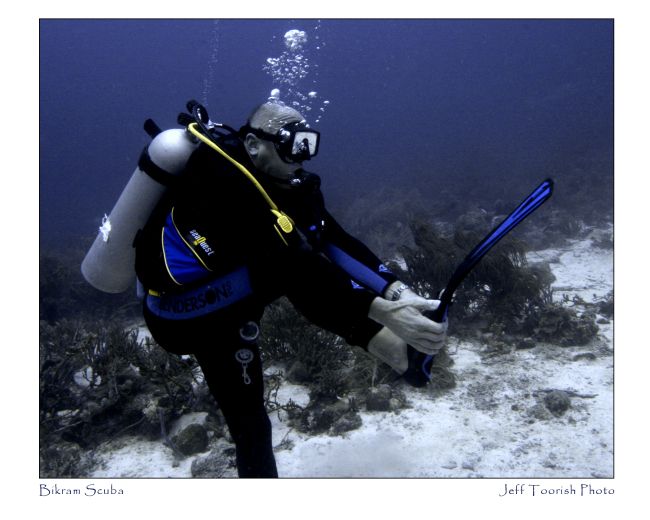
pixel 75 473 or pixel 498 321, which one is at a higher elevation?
pixel 498 321

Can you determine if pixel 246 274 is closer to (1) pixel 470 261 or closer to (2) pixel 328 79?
(1) pixel 470 261

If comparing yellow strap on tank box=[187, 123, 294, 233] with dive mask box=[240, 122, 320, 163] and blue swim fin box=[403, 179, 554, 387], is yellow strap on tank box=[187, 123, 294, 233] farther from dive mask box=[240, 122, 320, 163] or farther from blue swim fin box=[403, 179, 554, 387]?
blue swim fin box=[403, 179, 554, 387]

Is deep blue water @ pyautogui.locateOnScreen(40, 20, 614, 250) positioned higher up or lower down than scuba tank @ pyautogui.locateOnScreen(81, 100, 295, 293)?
higher up

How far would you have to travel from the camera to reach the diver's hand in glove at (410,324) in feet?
7.12

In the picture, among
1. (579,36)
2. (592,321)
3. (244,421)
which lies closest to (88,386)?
(244,421)

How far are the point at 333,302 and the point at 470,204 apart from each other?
1607 centimetres

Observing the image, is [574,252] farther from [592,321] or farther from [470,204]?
[470,204]

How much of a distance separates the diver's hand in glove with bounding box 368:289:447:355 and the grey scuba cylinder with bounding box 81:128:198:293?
1.46 meters

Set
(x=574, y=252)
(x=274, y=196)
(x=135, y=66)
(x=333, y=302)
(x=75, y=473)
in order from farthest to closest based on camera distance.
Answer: (x=135, y=66)
(x=574, y=252)
(x=75, y=473)
(x=274, y=196)
(x=333, y=302)

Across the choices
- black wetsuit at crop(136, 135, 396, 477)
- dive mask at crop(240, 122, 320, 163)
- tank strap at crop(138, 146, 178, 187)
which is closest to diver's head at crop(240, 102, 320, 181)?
dive mask at crop(240, 122, 320, 163)

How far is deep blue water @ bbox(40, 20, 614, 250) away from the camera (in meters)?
63.5

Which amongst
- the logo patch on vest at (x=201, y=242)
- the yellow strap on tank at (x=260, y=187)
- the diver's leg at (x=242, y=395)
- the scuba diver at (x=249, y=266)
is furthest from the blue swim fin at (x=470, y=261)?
the logo patch on vest at (x=201, y=242)

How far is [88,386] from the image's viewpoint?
17.9 ft

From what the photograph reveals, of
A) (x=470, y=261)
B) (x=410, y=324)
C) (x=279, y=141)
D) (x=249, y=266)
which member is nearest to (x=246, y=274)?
(x=249, y=266)
